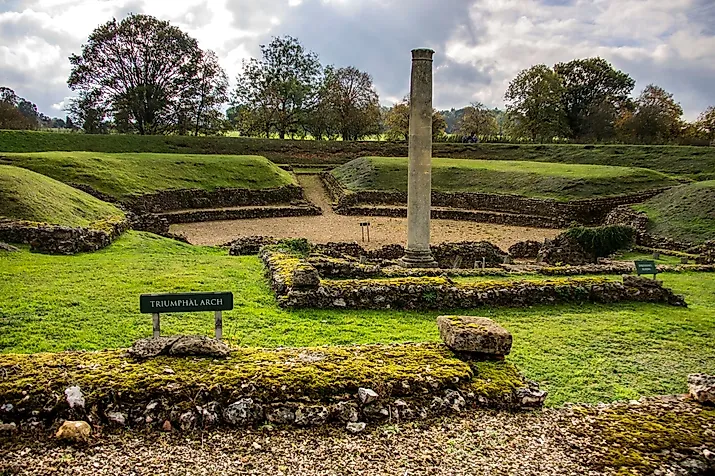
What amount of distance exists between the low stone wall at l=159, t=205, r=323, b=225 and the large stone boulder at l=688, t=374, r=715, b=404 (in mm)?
27797

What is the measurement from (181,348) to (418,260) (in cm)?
1168

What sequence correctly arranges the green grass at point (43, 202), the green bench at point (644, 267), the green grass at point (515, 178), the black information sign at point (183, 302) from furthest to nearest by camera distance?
the green grass at point (515, 178)
the green grass at point (43, 202)
the green bench at point (644, 267)
the black information sign at point (183, 302)

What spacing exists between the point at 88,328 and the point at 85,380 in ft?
10.9

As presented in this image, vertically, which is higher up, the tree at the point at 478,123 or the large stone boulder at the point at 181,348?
the tree at the point at 478,123

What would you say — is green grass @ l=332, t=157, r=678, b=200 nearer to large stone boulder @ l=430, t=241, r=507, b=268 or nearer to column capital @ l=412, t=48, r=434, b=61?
large stone boulder @ l=430, t=241, r=507, b=268

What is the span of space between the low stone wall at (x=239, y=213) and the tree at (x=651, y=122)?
138ft

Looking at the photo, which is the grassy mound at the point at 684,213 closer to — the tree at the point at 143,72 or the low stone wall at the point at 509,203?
the low stone wall at the point at 509,203

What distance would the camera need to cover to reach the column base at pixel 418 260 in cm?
1692

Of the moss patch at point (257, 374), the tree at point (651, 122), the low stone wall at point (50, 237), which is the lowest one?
the moss patch at point (257, 374)

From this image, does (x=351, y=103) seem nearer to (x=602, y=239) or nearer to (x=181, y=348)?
(x=602, y=239)

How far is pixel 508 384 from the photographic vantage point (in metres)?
5.98

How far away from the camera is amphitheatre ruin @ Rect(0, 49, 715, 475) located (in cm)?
489

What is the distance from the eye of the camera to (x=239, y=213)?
33.9 m

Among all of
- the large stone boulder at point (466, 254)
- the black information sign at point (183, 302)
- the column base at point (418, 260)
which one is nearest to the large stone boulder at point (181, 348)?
the black information sign at point (183, 302)
